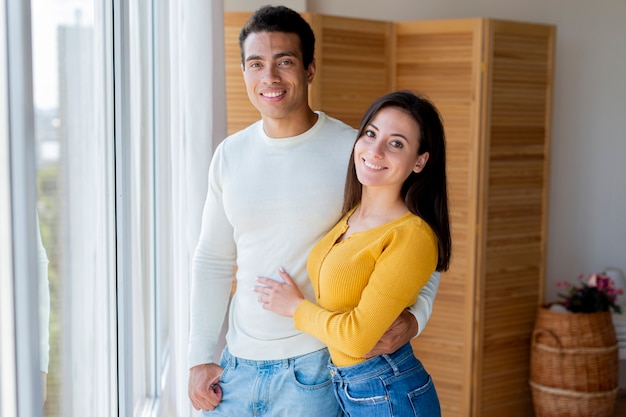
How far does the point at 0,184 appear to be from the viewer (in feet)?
3.04

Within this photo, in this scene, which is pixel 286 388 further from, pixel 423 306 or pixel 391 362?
pixel 423 306

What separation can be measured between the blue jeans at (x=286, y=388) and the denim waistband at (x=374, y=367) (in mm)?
58

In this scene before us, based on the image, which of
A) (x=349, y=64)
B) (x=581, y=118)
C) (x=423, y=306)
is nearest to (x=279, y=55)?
(x=423, y=306)

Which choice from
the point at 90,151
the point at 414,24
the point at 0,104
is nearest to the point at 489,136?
the point at 414,24

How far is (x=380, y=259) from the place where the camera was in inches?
58.1

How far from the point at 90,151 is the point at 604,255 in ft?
12.4

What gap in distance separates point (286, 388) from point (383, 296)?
0.29 m

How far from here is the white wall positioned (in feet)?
14.3

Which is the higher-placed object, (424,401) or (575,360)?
(424,401)

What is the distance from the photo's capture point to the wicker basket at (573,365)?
383 centimetres

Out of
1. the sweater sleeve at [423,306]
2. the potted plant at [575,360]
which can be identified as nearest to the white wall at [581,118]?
the potted plant at [575,360]

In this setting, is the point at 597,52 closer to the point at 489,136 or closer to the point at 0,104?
the point at 489,136

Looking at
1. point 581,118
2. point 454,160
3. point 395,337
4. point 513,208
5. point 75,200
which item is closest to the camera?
point 75,200

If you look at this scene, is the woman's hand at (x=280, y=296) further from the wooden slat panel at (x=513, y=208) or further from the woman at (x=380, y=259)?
the wooden slat panel at (x=513, y=208)
